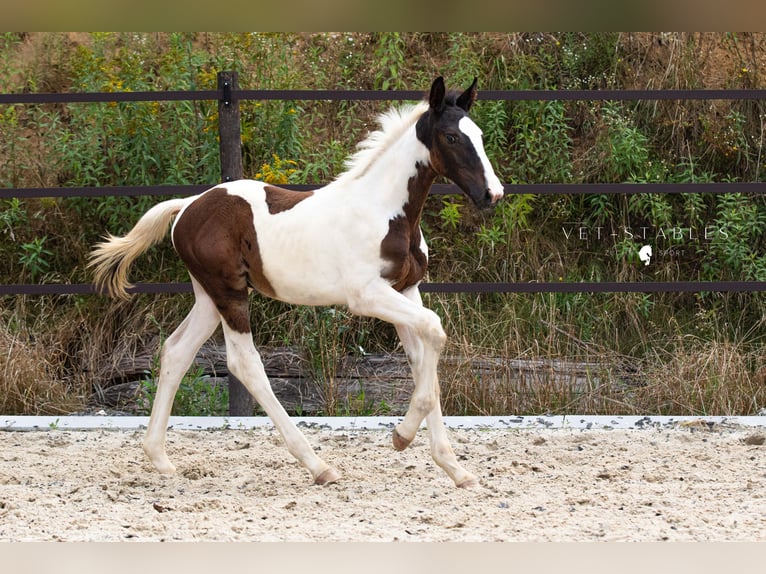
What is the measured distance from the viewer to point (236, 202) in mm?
→ 4246

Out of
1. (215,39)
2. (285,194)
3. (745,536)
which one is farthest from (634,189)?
(215,39)

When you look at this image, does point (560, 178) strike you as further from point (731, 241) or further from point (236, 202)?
point (236, 202)

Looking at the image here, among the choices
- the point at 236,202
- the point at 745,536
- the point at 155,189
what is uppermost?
the point at 155,189

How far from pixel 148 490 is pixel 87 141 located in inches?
134

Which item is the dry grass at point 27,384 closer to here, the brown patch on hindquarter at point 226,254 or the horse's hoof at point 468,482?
the brown patch on hindquarter at point 226,254

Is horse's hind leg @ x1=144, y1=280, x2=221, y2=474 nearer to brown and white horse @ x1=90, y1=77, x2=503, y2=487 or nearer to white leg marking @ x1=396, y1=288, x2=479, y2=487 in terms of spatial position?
brown and white horse @ x1=90, y1=77, x2=503, y2=487

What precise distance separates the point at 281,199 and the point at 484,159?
3.24ft

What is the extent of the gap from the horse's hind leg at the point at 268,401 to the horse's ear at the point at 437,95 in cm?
123

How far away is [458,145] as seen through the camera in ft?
12.4

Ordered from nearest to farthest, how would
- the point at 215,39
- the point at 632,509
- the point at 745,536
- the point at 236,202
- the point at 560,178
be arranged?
the point at 745,536
the point at 632,509
the point at 236,202
the point at 560,178
the point at 215,39

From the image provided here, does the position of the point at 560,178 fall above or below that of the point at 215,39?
below

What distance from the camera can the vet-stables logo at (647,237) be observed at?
6882 mm

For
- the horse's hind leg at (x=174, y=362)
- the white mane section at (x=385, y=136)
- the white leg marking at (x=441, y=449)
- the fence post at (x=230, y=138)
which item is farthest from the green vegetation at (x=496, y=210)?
the white mane section at (x=385, y=136)

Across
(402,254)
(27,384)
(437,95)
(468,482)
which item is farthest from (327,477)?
(27,384)
